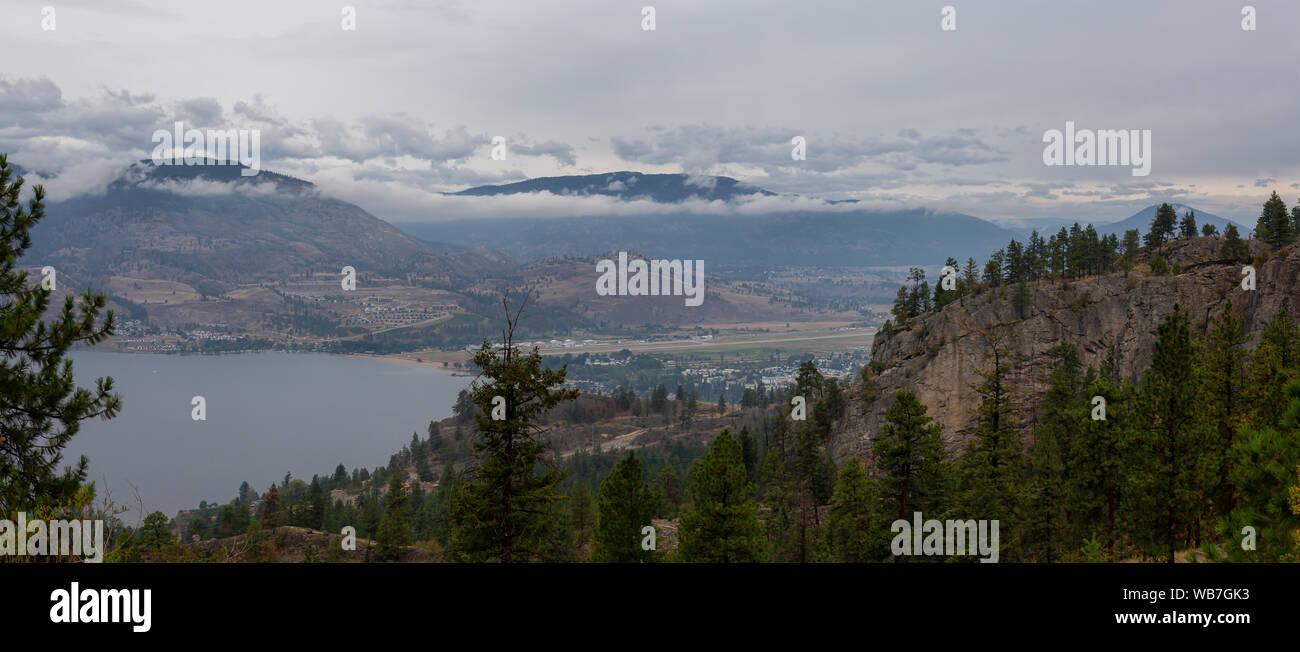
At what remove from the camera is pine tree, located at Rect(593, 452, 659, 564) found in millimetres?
27250

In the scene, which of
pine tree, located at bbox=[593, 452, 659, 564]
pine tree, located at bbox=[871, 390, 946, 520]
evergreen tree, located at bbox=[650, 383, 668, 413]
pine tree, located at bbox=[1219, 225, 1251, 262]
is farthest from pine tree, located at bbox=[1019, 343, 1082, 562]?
evergreen tree, located at bbox=[650, 383, 668, 413]

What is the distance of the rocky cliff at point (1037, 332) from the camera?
6125 centimetres

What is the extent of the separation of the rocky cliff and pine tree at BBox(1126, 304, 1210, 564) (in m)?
37.0

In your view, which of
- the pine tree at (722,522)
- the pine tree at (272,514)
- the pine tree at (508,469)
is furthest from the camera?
the pine tree at (272,514)

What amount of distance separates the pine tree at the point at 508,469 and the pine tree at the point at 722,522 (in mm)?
6135

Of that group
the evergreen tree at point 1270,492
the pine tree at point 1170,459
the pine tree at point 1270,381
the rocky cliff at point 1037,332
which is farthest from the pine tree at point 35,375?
the rocky cliff at point 1037,332

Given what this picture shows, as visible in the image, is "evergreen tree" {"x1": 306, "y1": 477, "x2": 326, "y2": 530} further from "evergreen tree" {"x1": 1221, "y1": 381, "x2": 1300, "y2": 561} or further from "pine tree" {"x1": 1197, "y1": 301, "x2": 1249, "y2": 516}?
"evergreen tree" {"x1": 1221, "y1": 381, "x2": 1300, "y2": 561}

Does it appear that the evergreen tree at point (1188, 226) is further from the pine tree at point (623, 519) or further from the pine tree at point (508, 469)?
the pine tree at point (508, 469)

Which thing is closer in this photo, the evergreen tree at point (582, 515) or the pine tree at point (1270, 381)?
the pine tree at point (1270, 381)

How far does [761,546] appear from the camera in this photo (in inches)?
930

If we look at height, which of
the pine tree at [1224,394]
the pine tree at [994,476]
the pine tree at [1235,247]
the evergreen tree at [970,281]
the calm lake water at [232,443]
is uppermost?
the pine tree at [1235,247]

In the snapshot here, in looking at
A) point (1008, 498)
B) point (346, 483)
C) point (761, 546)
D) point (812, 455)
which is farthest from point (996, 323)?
point (346, 483)

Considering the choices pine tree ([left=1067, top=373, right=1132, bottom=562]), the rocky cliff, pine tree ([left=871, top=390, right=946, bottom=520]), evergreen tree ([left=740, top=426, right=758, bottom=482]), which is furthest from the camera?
evergreen tree ([left=740, top=426, right=758, bottom=482])
